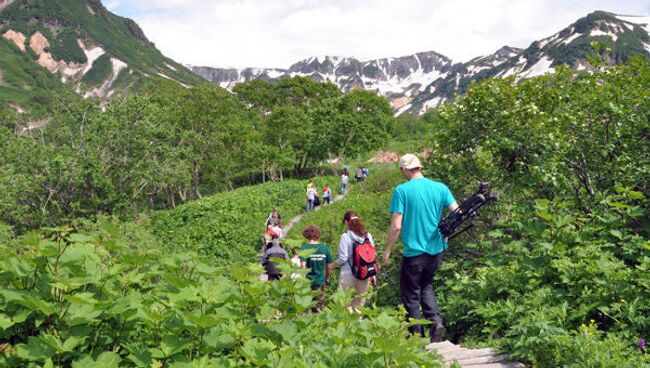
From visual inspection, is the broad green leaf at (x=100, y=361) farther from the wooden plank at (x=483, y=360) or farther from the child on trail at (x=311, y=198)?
the child on trail at (x=311, y=198)

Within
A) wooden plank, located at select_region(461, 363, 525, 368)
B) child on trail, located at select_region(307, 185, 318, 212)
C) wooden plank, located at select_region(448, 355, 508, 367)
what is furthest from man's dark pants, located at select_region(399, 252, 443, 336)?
child on trail, located at select_region(307, 185, 318, 212)

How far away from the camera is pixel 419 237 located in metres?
5.30

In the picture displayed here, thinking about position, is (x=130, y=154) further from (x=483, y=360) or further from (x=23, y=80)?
(x=23, y=80)

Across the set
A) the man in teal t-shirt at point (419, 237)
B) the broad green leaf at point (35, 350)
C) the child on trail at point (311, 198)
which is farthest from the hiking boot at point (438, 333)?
the child on trail at point (311, 198)

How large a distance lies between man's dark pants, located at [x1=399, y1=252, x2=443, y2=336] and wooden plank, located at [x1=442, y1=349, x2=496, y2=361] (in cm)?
74

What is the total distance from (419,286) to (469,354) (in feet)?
3.81

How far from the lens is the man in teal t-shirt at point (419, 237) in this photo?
17.4 ft

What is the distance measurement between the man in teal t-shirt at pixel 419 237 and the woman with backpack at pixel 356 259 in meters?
0.84

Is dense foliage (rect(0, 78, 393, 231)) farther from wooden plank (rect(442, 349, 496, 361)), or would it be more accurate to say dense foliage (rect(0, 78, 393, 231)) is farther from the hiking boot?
wooden plank (rect(442, 349, 496, 361))

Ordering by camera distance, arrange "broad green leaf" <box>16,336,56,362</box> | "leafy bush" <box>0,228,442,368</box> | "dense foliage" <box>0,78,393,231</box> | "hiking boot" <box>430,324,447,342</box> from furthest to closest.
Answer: "dense foliage" <box>0,78,393,231</box>, "hiking boot" <box>430,324,447,342</box>, "leafy bush" <box>0,228,442,368</box>, "broad green leaf" <box>16,336,56,362</box>

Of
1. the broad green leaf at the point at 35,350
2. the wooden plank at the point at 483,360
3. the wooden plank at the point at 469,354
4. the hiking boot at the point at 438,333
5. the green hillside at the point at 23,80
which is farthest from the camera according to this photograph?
the green hillside at the point at 23,80

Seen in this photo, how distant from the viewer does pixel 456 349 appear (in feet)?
15.6

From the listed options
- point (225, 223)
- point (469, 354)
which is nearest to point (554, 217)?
point (469, 354)

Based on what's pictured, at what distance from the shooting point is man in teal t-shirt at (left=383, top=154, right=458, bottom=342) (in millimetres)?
5316
